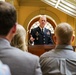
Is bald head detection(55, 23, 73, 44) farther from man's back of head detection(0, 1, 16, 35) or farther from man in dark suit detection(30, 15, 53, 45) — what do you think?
man in dark suit detection(30, 15, 53, 45)

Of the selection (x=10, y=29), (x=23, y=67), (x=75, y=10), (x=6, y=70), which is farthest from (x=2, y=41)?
(x=75, y=10)

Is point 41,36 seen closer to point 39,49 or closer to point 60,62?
point 39,49

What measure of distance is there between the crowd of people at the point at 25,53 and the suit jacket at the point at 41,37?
349 cm

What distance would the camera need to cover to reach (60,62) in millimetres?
2498

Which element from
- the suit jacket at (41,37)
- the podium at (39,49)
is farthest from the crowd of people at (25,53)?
the suit jacket at (41,37)

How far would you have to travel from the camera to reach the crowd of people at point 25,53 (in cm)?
168

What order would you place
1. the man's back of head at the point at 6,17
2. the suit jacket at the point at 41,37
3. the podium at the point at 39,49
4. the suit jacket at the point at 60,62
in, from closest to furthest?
the man's back of head at the point at 6,17 < the suit jacket at the point at 60,62 < the podium at the point at 39,49 < the suit jacket at the point at 41,37

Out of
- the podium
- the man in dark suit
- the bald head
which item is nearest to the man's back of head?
the bald head

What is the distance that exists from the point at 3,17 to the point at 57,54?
1011 mm

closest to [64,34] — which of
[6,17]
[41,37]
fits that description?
[6,17]

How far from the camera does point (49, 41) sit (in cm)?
620

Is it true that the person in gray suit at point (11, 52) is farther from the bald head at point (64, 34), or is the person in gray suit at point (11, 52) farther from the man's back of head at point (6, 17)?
the bald head at point (64, 34)

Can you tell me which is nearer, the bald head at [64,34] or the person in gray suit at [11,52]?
the person in gray suit at [11,52]

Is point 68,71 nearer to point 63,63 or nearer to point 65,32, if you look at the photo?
point 63,63
